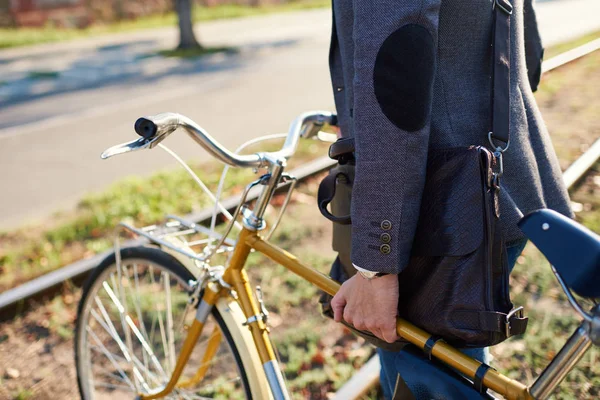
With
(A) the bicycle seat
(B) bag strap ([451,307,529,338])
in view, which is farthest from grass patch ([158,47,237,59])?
(A) the bicycle seat

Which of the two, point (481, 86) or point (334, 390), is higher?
point (481, 86)

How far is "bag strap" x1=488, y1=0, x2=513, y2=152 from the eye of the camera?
1.53 m

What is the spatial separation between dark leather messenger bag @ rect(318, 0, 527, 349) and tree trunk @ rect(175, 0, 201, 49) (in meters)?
16.2

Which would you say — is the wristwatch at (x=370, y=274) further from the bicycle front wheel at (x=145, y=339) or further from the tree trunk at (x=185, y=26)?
the tree trunk at (x=185, y=26)

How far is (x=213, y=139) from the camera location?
182cm

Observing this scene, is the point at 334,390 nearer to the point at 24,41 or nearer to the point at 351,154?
the point at 351,154

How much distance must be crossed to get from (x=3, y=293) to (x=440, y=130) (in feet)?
10.7

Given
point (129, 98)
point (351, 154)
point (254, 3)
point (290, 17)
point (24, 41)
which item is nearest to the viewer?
point (351, 154)

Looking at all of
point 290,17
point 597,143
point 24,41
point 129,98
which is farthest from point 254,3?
point 597,143

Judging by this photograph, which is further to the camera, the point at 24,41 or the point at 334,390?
the point at 24,41

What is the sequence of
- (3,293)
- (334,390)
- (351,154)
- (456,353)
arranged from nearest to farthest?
(456,353) < (351,154) < (334,390) < (3,293)

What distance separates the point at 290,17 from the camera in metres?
26.3

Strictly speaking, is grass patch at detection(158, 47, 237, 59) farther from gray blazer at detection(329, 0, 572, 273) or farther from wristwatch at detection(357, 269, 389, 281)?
wristwatch at detection(357, 269, 389, 281)

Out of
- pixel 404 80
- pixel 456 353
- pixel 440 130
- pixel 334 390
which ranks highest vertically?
pixel 404 80
